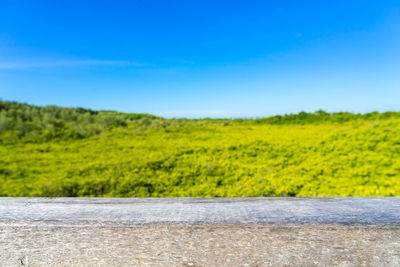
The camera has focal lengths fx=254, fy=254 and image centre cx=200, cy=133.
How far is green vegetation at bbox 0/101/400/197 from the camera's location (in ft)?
14.9

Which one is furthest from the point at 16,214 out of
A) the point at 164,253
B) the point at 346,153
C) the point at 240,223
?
the point at 346,153

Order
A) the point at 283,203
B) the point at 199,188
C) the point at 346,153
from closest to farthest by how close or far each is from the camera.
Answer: the point at 283,203 → the point at 199,188 → the point at 346,153

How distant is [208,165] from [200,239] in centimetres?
485

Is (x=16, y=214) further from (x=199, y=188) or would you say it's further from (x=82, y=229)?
(x=199, y=188)

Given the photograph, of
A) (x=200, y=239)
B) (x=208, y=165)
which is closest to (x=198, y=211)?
(x=200, y=239)

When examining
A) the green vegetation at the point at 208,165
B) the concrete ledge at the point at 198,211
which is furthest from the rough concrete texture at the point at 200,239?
the green vegetation at the point at 208,165

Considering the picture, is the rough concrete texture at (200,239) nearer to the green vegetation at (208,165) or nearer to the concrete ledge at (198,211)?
the concrete ledge at (198,211)

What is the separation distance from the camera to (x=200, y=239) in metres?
0.73

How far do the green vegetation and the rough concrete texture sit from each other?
3.62 meters

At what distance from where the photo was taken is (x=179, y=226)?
75 cm

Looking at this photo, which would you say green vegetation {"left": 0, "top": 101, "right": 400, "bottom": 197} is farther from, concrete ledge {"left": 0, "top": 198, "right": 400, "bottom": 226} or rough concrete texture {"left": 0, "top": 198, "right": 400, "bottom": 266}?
rough concrete texture {"left": 0, "top": 198, "right": 400, "bottom": 266}

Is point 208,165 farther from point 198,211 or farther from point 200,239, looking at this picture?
point 200,239

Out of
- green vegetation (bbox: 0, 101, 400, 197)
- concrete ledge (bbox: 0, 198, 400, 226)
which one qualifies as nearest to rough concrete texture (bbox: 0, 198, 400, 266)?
concrete ledge (bbox: 0, 198, 400, 226)

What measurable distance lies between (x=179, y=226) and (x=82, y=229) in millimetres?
288
